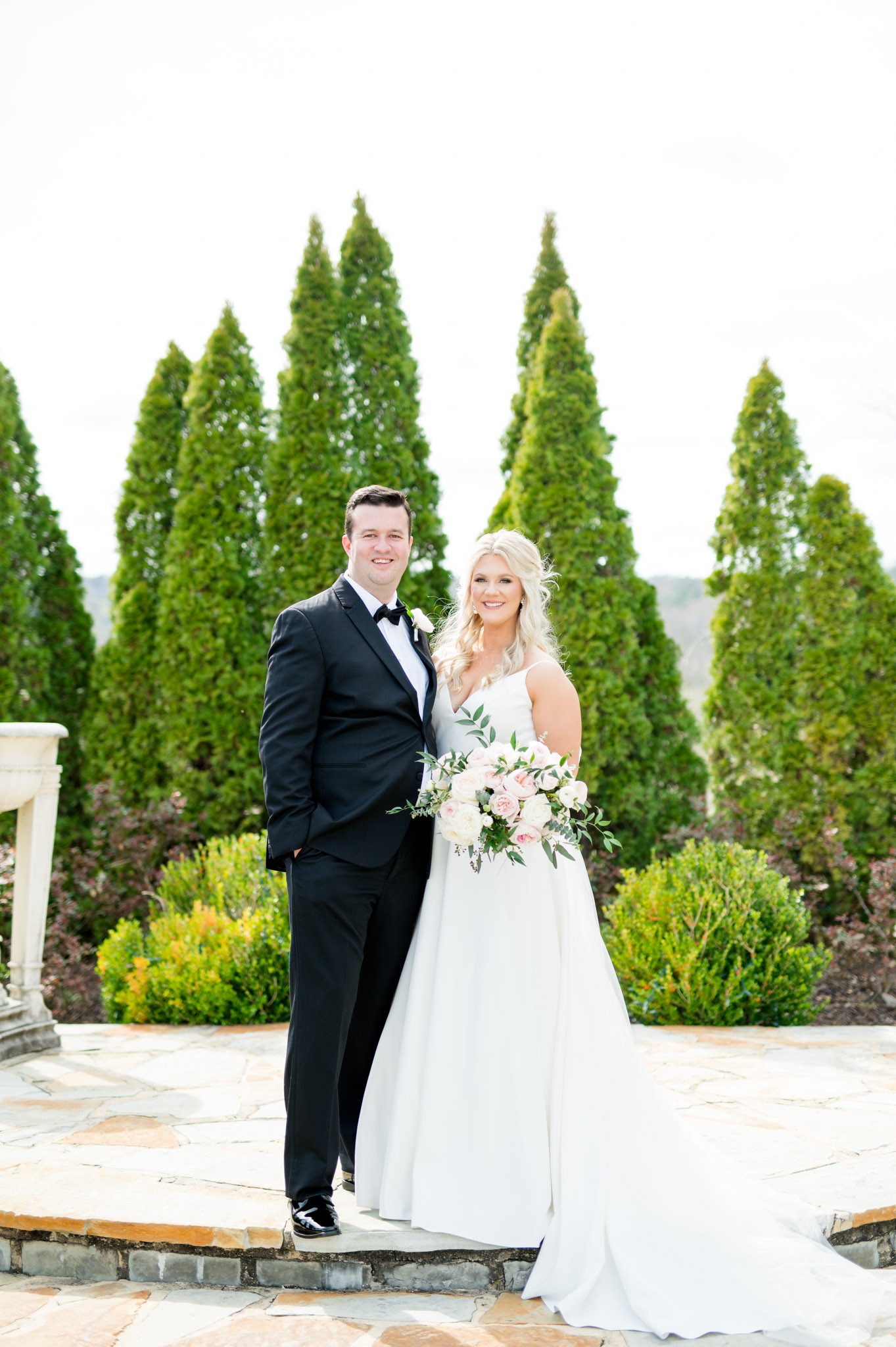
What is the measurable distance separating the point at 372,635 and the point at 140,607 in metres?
5.47

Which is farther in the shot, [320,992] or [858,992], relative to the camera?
[858,992]

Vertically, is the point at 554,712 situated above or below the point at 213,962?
above

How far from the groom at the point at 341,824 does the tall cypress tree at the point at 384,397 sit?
472cm

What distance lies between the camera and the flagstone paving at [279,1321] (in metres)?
2.35

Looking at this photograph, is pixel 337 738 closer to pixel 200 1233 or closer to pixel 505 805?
pixel 505 805

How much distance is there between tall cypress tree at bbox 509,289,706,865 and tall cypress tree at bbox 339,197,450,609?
79 cm

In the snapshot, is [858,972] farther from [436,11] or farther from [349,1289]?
[436,11]

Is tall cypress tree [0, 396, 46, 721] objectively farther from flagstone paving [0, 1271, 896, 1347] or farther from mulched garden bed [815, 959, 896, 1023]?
mulched garden bed [815, 959, 896, 1023]

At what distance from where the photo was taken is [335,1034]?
2.76 m

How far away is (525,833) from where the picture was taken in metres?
2.73

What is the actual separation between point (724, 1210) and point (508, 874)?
110 cm

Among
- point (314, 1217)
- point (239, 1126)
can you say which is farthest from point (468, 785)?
point (239, 1126)

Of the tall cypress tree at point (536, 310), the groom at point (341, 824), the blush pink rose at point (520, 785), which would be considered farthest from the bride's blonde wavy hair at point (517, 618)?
the tall cypress tree at point (536, 310)

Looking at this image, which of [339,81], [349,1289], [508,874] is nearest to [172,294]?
[339,81]
